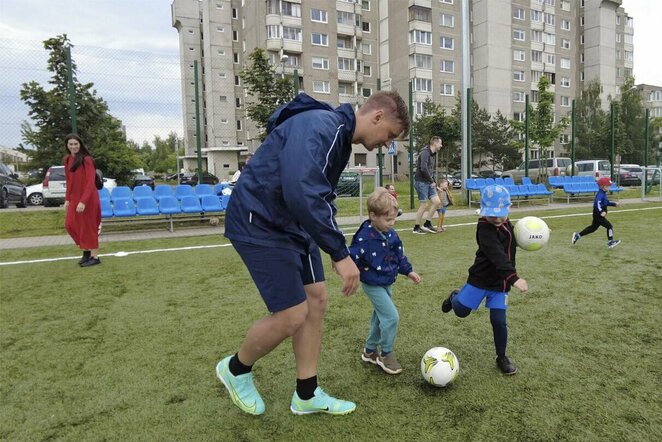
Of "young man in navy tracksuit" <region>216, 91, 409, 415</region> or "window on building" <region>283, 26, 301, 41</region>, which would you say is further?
"window on building" <region>283, 26, 301, 41</region>

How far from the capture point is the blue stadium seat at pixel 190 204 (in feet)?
36.7

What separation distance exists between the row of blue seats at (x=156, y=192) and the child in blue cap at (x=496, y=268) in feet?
31.1

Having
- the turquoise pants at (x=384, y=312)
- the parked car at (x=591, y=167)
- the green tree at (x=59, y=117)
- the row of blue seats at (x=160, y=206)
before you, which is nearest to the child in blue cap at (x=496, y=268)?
the turquoise pants at (x=384, y=312)

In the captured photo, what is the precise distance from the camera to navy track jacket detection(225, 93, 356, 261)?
2.03 m

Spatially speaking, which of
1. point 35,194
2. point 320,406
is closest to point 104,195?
point 320,406

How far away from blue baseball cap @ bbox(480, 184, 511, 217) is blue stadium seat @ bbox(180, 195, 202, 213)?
9152mm

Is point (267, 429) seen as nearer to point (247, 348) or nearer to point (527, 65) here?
point (247, 348)

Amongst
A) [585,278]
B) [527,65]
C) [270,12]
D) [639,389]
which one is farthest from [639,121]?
[639,389]

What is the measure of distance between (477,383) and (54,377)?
9.45 ft

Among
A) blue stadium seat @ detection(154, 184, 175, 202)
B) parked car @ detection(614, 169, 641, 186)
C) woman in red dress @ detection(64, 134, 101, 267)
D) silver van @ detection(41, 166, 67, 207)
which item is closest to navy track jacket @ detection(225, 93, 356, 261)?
woman in red dress @ detection(64, 134, 101, 267)

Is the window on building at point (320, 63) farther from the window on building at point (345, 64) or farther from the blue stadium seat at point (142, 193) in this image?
the blue stadium seat at point (142, 193)

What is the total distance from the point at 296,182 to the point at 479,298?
188cm

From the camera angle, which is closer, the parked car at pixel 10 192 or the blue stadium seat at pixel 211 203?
the blue stadium seat at pixel 211 203

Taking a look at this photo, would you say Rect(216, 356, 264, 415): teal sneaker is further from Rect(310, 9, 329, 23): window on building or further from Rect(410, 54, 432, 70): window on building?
Rect(410, 54, 432, 70): window on building
